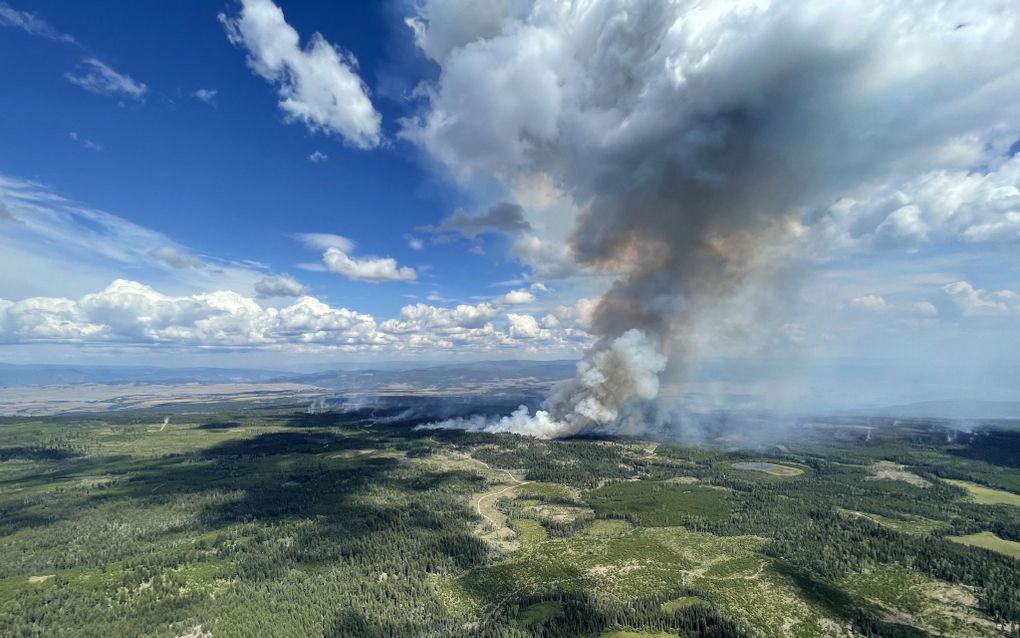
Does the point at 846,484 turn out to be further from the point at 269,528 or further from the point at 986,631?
the point at 269,528

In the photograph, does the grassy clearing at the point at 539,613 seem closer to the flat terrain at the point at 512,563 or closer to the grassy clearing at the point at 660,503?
the flat terrain at the point at 512,563

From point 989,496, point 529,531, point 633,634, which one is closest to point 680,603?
point 633,634

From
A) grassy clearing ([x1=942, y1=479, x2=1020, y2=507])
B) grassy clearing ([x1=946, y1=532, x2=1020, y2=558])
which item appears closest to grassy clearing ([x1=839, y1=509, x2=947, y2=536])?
grassy clearing ([x1=946, y1=532, x2=1020, y2=558])

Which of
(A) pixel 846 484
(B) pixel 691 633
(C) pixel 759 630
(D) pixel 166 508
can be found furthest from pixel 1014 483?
(D) pixel 166 508

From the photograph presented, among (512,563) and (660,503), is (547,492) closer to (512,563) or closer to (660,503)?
(660,503)

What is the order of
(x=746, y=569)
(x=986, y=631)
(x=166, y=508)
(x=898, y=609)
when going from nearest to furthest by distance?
(x=986, y=631) < (x=898, y=609) < (x=746, y=569) < (x=166, y=508)

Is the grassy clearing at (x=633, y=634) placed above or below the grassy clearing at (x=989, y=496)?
below

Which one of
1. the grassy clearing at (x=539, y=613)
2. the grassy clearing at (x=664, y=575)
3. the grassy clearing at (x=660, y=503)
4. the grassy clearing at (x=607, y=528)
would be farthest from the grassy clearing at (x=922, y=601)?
the grassy clearing at (x=539, y=613)
